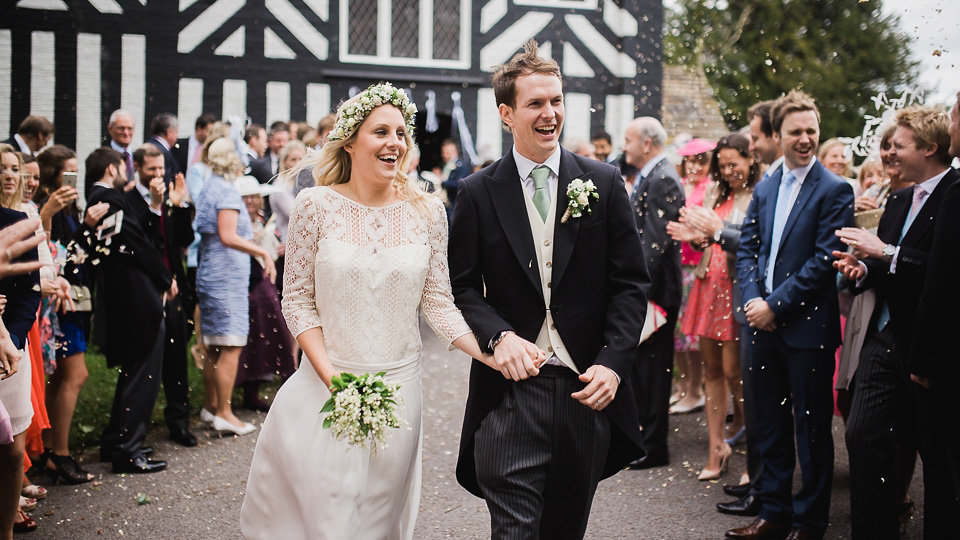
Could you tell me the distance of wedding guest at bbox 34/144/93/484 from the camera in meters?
6.20

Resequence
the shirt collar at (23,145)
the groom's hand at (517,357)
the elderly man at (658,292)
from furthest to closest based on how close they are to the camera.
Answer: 1. the shirt collar at (23,145)
2. the elderly man at (658,292)
3. the groom's hand at (517,357)

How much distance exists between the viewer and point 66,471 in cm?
618

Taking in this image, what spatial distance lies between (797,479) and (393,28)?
1387 centimetres

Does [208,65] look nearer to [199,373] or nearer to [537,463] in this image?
[199,373]

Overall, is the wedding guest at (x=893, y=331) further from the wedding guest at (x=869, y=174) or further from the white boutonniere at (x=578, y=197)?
the wedding guest at (x=869, y=174)

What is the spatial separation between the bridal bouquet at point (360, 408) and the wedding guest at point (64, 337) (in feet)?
11.5

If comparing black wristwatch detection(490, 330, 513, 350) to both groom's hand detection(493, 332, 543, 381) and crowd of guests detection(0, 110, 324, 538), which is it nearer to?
groom's hand detection(493, 332, 543, 381)

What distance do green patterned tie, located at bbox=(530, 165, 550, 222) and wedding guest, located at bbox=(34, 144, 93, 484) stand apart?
3.84 metres

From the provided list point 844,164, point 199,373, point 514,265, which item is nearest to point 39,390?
point 514,265

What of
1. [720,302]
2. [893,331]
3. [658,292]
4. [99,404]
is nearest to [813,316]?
[893,331]

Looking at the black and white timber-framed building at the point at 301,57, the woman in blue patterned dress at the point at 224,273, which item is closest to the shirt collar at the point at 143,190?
the woman in blue patterned dress at the point at 224,273

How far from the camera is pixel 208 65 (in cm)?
1709

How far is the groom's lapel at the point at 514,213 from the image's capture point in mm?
3590

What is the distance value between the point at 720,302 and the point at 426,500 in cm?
257
